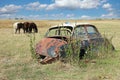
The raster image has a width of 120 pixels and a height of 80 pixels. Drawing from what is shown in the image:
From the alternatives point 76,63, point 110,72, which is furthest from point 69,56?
point 110,72

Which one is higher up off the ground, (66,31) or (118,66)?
(66,31)

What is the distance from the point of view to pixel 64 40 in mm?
9680

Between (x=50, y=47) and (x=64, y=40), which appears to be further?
(x=64, y=40)

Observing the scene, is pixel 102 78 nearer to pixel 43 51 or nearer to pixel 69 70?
pixel 69 70

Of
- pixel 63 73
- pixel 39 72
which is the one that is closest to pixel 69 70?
pixel 63 73

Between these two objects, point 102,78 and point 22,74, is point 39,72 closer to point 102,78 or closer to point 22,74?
point 22,74

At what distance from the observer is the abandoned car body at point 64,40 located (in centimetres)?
917

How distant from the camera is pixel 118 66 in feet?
27.7

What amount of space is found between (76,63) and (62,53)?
0.63 meters

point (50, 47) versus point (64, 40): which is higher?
point (64, 40)

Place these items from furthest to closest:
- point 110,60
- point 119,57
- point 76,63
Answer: point 119,57
point 110,60
point 76,63

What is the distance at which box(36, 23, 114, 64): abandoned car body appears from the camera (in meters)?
9.17

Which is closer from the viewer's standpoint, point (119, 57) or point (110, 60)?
point (110, 60)

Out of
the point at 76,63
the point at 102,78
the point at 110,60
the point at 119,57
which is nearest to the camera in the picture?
the point at 102,78
